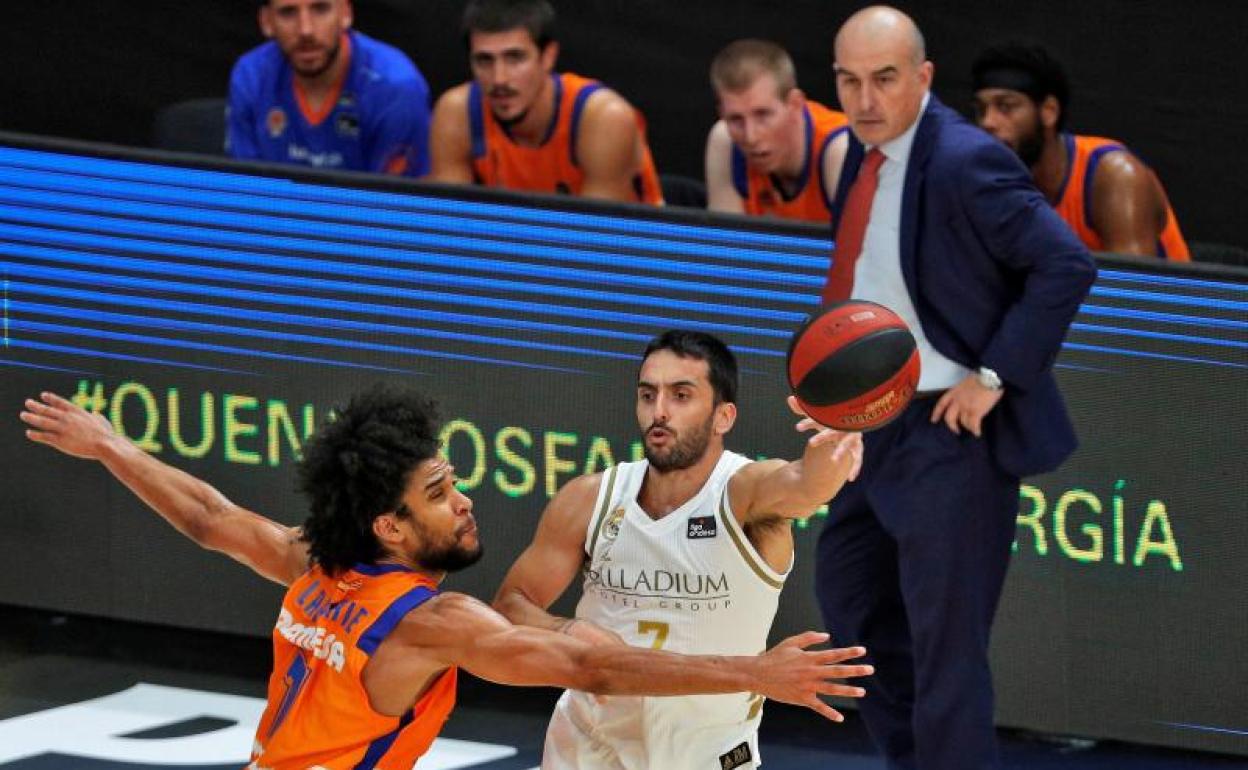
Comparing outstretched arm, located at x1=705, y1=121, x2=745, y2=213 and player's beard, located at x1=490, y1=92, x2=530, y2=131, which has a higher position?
player's beard, located at x1=490, y1=92, x2=530, y2=131

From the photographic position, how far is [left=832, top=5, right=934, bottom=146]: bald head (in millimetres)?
6113

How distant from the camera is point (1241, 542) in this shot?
6781 millimetres

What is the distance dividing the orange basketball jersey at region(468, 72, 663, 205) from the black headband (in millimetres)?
1204

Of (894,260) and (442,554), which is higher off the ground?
(894,260)

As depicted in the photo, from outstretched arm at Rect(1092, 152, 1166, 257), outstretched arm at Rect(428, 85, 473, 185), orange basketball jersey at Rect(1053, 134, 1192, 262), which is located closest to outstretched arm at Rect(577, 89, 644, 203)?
outstretched arm at Rect(428, 85, 473, 185)

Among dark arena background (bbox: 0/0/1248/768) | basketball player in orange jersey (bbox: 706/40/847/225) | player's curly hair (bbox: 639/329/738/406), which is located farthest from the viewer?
basketball player in orange jersey (bbox: 706/40/847/225)

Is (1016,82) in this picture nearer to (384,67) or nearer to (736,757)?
(384,67)

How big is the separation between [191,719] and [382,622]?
2.68 metres

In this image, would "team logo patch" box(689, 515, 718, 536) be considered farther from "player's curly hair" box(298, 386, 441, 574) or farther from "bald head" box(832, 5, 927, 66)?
→ "bald head" box(832, 5, 927, 66)

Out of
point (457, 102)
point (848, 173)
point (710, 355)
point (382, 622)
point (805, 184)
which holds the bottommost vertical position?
point (382, 622)

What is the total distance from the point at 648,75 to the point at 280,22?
1.80 metres

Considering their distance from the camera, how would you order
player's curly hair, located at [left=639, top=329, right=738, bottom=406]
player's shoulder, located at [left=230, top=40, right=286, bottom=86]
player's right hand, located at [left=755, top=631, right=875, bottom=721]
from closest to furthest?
player's right hand, located at [left=755, top=631, right=875, bottom=721]
player's curly hair, located at [left=639, top=329, right=738, bottom=406]
player's shoulder, located at [left=230, top=40, right=286, bottom=86]

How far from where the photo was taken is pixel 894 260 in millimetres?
6230

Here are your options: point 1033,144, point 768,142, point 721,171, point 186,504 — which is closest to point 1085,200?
point 1033,144
